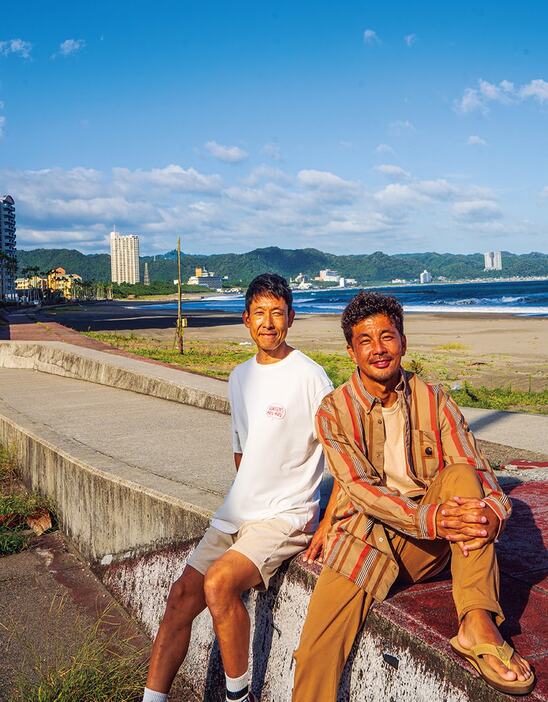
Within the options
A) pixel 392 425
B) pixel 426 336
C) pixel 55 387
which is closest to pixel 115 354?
pixel 55 387

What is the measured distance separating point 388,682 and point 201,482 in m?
2.25

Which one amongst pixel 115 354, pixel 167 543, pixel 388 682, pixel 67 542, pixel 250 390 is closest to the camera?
pixel 388 682

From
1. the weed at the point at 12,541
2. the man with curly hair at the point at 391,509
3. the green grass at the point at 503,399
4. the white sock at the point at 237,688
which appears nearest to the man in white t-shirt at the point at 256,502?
the white sock at the point at 237,688

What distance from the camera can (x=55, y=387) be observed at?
9.22 meters

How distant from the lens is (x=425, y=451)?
273 cm

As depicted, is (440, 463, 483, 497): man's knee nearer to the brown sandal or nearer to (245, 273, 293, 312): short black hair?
the brown sandal

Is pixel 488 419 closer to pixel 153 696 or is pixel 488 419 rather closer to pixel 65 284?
pixel 153 696

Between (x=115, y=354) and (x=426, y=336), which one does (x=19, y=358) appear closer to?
(x=115, y=354)

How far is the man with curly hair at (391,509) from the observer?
Answer: 2.33m

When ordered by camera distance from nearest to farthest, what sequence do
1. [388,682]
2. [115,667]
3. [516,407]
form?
[388,682] < [115,667] < [516,407]

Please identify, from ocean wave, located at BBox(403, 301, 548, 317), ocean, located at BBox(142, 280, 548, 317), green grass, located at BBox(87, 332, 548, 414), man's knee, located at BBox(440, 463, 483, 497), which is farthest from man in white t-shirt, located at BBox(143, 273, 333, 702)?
ocean wave, located at BBox(403, 301, 548, 317)

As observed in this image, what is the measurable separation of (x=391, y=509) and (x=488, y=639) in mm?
509

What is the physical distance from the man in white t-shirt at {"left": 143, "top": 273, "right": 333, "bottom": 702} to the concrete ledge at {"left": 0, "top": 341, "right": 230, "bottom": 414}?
13.1 feet

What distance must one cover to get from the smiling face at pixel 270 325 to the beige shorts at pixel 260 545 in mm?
678
